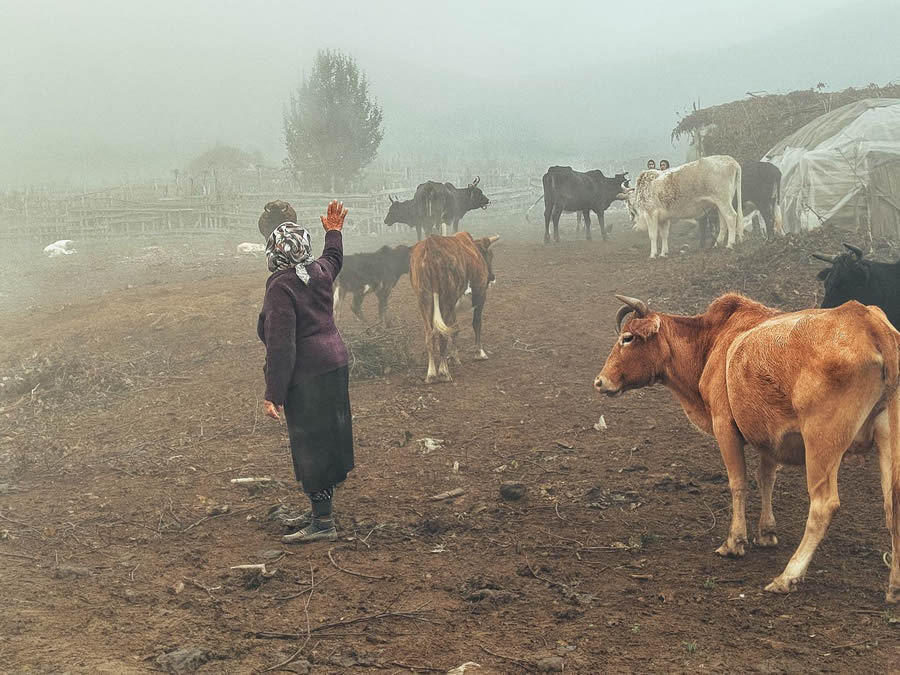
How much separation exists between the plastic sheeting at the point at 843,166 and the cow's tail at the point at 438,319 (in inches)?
383

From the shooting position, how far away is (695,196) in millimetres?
17281

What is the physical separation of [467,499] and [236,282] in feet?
37.6

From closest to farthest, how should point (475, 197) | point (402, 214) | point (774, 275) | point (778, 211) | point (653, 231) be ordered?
1. point (774, 275)
2. point (653, 231)
3. point (778, 211)
4. point (402, 214)
5. point (475, 197)

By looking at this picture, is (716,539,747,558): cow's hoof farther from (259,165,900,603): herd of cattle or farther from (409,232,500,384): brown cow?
(409,232,500,384): brown cow

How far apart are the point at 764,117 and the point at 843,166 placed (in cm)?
661

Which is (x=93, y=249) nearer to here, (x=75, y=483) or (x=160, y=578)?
(x=75, y=483)

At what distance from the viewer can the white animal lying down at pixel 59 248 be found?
23.3m

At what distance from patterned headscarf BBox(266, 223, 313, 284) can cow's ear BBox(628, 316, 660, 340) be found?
209 centimetres

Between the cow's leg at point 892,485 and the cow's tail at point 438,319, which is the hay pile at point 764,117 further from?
the cow's leg at point 892,485

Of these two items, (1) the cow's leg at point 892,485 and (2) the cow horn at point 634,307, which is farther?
(2) the cow horn at point 634,307

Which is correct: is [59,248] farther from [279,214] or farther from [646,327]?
[646,327]

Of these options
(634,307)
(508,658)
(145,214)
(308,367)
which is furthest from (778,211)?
(145,214)

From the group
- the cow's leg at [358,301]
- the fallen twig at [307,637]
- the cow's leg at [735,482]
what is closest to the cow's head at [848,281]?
the cow's leg at [735,482]

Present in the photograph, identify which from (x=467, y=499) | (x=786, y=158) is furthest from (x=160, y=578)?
(x=786, y=158)
